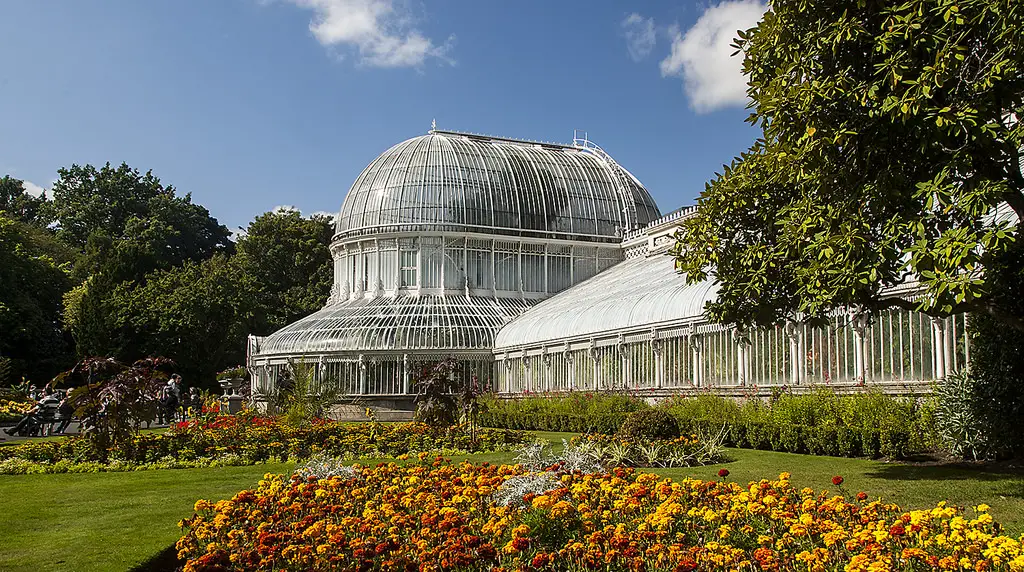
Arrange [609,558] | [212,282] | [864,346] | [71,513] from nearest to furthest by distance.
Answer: [609,558] → [71,513] → [864,346] → [212,282]

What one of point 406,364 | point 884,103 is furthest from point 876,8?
point 406,364

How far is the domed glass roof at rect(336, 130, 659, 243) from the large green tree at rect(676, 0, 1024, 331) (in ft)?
101

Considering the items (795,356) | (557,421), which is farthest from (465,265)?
(795,356)

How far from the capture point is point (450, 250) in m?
42.7

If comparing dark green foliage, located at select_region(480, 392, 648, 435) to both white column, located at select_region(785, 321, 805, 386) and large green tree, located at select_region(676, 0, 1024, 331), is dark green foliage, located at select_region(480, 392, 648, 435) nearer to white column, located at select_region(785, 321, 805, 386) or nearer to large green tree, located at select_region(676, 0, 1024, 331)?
white column, located at select_region(785, 321, 805, 386)

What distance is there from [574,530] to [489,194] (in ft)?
118

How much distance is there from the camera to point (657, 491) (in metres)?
9.27

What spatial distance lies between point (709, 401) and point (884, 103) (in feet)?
36.1

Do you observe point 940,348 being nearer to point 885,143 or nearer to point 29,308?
point 885,143

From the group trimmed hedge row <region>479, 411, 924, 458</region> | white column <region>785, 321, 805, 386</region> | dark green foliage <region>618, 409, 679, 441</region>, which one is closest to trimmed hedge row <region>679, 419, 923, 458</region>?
trimmed hedge row <region>479, 411, 924, 458</region>

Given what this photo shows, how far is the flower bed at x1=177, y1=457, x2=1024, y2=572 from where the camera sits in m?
6.67

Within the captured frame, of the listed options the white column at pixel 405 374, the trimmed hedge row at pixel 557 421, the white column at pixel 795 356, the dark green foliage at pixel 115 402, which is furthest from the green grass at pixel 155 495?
the white column at pixel 405 374

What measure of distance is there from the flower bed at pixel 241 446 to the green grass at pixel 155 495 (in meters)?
0.99

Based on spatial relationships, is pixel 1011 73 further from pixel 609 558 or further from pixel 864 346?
pixel 864 346
